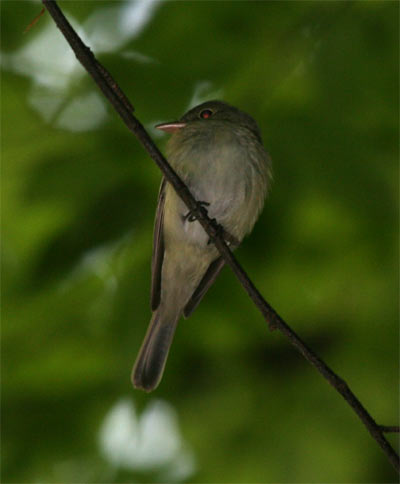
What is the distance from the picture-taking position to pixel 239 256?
3.21 meters

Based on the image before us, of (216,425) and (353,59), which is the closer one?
(353,59)

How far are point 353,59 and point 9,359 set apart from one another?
5.89ft

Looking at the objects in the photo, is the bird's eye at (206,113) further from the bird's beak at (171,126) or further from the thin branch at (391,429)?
the thin branch at (391,429)

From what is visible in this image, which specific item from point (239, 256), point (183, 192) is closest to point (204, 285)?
point (239, 256)

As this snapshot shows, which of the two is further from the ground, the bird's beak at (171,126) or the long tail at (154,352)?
the bird's beak at (171,126)

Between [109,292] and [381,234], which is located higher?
[109,292]

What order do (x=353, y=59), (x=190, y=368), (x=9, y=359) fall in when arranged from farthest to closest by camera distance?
(x=190, y=368)
(x=9, y=359)
(x=353, y=59)

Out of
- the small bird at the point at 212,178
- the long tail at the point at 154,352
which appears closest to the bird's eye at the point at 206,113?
the small bird at the point at 212,178

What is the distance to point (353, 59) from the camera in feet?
8.98

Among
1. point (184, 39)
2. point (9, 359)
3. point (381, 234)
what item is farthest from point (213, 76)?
point (9, 359)

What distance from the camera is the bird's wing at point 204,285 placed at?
3.23 meters

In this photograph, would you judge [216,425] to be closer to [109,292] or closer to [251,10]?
[109,292]

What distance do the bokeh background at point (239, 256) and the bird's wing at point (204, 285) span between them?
0.11 meters

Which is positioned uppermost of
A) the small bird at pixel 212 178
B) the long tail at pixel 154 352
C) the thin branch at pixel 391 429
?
the small bird at pixel 212 178
